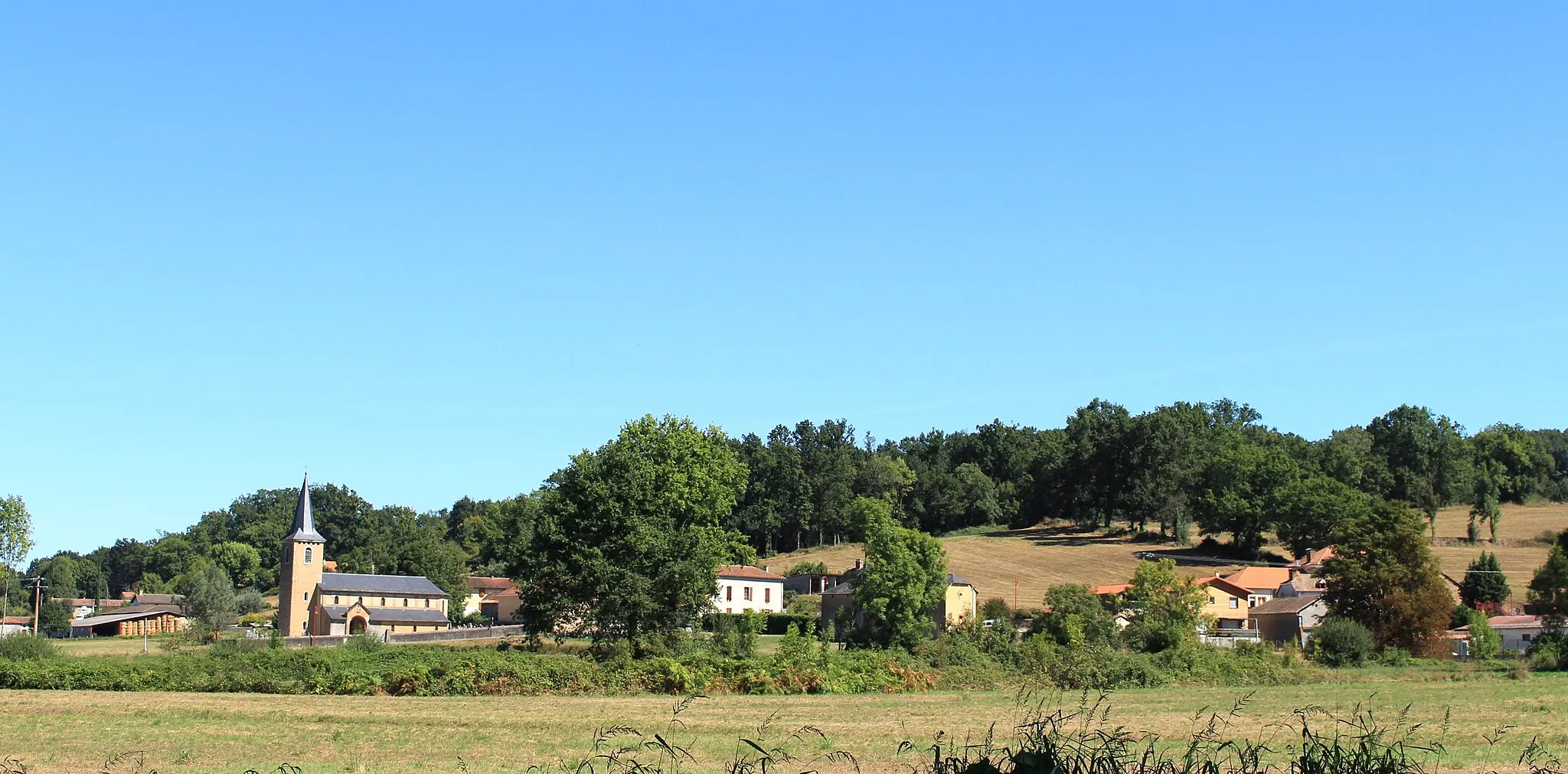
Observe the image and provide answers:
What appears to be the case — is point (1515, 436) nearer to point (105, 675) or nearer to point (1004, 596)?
point (1004, 596)

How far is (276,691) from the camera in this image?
44438 mm

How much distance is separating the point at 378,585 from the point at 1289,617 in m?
71.6

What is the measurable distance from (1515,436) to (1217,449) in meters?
55.6

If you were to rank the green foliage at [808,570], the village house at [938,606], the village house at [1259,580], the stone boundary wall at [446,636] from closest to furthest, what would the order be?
the stone boundary wall at [446,636], the village house at [938,606], the village house at [1259,580], the green foliage at [808,570]

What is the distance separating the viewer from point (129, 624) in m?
130

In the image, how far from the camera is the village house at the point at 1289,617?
275ft

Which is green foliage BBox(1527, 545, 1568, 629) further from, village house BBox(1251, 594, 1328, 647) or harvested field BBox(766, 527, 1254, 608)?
harvested field BBox(766, 527, 1254, 608)

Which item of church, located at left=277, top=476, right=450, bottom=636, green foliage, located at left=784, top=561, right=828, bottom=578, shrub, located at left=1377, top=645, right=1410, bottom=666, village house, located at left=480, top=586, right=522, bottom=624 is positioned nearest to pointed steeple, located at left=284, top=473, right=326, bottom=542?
church, located at left=277, top=476, right=450, bottom=636

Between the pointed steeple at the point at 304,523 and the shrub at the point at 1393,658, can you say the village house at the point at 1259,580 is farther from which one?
the pointed steeple at the point at 304,523

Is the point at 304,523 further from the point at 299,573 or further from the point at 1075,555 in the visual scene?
the point at 1075,555

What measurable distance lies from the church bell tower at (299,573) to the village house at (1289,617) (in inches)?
2858

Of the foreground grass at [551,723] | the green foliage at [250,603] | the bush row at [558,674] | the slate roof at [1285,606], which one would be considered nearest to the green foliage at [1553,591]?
the slate roof at [1285,606]

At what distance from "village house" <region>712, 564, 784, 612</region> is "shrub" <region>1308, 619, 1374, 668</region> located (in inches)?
2023

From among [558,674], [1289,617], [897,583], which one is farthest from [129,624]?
[1289,617]
